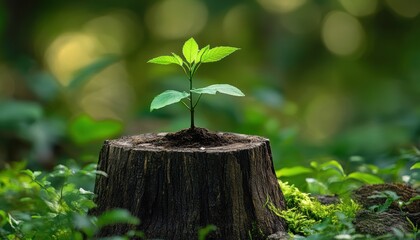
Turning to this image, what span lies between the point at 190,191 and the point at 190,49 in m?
0.60

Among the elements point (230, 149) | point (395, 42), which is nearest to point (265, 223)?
point (230, 149)

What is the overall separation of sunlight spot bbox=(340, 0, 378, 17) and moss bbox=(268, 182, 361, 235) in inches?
324

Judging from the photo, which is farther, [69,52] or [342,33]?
[69,52]

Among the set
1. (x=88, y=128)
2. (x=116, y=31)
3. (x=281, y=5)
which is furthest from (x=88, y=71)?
(x=116, y=31)

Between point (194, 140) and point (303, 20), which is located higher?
point (303, 20)

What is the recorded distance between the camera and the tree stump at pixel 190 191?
8.34 ft

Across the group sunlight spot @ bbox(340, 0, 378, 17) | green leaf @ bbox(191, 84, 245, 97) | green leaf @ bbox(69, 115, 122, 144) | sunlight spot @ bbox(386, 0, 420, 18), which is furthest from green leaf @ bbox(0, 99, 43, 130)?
sunlight spot @ bbox(386, 0, 420, 18)

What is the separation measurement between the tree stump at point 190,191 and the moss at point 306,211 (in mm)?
141

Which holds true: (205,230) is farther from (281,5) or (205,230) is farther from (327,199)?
(281,5)

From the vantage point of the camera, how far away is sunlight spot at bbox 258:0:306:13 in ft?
33.3

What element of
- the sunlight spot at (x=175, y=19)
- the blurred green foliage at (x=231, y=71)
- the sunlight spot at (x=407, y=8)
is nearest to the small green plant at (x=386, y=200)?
the blurred green foliage at (x=231, y=71)

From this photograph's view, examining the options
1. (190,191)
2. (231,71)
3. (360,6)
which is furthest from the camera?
(360,6)

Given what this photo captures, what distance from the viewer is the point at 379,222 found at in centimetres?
257

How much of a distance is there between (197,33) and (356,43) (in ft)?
8.92
